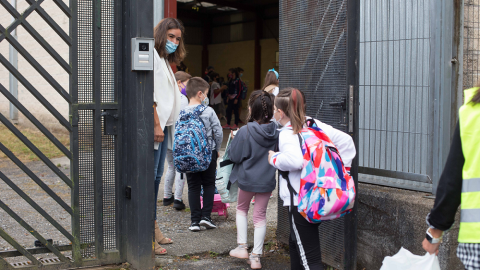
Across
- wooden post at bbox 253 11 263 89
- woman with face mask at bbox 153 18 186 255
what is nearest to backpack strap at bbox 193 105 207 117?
woman with face mask at bbox 153 18 186 255

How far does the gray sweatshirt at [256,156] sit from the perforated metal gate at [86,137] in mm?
1058

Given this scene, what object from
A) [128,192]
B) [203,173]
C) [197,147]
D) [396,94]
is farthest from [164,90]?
[396,94]

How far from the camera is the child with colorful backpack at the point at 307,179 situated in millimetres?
2912

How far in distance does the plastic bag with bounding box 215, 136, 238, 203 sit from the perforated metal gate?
131 cm

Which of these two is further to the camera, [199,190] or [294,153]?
[199,190]

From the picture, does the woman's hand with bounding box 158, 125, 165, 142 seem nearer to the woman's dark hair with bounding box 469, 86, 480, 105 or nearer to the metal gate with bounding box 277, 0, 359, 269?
the metal gate with bounding box 277, 0, 359, 269

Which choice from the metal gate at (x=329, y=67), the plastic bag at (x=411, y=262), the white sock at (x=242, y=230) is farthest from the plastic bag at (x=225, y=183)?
the plastic bag at (x=411, y=262)

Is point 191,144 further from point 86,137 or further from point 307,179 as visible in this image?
point 307,179

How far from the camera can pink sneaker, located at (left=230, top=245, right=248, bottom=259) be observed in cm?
410

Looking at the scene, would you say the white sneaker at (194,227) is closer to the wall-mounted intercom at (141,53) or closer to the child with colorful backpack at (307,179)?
the child with colorful backpack at (307,179)

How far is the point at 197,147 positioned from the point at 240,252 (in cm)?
118

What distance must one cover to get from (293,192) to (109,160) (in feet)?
4.91

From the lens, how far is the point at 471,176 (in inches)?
71.8

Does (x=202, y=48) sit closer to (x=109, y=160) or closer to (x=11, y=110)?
(x=11, y=110)
